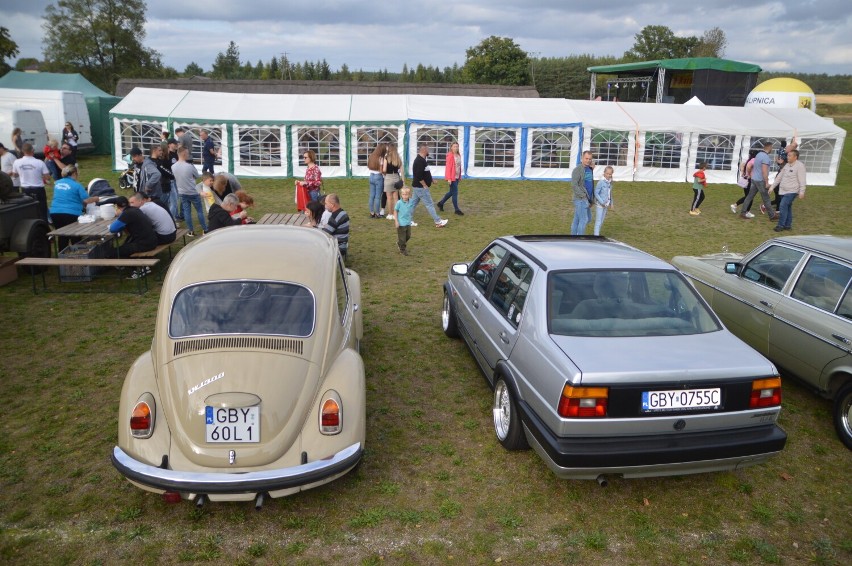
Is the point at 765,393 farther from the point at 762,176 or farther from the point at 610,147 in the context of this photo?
the point at 610,147

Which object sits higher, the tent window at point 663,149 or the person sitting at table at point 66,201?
the tent window at point 663,149

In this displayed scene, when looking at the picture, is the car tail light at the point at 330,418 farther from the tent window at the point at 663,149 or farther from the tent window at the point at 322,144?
the tent window at the point at 663,149

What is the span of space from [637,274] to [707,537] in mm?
2033

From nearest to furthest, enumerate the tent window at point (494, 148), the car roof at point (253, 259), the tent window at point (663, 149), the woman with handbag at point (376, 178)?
the car roof at point (253, 259)
the woman with handbag at point (376, 178)
the tent window at point (494, 148)
the tent window at point (663, 149)

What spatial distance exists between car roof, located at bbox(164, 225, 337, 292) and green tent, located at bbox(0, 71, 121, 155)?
26.4 metres

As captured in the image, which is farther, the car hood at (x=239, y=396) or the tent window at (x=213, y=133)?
the tent window at (x=213, y=133)

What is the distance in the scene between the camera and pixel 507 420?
5.11m

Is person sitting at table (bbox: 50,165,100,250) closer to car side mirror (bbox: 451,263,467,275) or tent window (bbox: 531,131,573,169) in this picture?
car side mirror (bbox: 451,263,467,275)

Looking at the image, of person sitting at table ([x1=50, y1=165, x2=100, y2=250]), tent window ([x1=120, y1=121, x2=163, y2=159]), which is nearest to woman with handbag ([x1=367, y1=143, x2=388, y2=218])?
person sitting at table ([x1=50, y1=165, x2=100, y2=250])

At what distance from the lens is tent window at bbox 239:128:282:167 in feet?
70.3

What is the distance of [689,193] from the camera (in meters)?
20.7

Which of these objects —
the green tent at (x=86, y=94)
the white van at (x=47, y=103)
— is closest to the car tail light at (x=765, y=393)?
the white van at (x=47, y=103)

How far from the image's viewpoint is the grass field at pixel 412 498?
3.95m

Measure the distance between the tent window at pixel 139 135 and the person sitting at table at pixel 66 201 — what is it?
11341mm
